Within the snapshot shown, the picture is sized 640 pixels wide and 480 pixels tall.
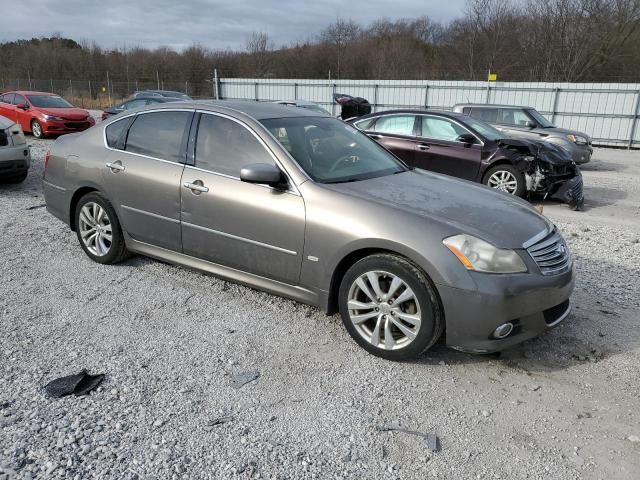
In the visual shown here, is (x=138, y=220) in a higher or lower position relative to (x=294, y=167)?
lower

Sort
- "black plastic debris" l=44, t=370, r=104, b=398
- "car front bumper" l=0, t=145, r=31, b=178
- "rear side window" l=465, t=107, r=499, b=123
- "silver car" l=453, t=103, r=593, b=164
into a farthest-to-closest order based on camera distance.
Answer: "rear side window" l=465, t=107, r=499, b=123, "silver car" l=453, t=103, r=593, b=164, "car front bumper" l=0, t=145, r=31, b=178, "black plastic debris" l=44, t=370, r=104, b=398

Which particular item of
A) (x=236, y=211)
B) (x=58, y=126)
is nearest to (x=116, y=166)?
(x=236, y=211)

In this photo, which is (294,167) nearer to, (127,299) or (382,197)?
(382,197)

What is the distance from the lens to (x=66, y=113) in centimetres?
1609

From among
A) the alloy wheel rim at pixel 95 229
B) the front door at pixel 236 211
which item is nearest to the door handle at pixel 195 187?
the front door at pixel 236 211

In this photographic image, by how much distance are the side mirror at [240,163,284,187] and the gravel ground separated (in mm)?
1123

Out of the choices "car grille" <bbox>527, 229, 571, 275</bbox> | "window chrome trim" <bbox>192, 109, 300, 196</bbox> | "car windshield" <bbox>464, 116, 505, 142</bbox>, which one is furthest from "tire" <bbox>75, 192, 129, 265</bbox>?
"car windshield" <bbox>464, 116, 505, 142</bbox>

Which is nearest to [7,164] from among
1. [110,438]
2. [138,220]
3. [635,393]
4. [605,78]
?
[138,220]

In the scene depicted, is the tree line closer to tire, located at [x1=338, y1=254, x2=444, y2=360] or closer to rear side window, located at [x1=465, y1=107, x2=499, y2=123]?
rear side window, located at [x1=465, y1=107, x2=499, y2=123]

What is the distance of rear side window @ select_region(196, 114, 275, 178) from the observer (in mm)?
3943

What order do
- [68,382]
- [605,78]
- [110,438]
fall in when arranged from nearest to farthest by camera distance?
[110,438], [68,382], [605,78]

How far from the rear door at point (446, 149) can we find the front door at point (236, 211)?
223 inches

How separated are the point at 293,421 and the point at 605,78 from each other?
3627 centimetres

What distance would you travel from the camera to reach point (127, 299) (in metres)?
4.32
